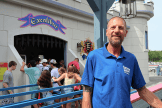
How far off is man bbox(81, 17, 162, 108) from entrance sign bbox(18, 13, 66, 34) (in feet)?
22.5

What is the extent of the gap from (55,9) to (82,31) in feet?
8.73

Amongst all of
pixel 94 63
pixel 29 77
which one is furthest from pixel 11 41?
pixel 94 63

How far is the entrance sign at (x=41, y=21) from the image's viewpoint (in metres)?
7.69

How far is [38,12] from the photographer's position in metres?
8.19

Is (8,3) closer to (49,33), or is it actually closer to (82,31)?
(49,33)

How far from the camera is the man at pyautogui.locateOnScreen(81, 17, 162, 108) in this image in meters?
1.38

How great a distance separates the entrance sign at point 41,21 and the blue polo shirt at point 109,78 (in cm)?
685

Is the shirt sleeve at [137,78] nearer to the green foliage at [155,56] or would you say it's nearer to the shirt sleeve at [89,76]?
the shirt sleeve at [89,76]

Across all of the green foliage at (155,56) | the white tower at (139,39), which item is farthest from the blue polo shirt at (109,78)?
the green foliage at (155,56)

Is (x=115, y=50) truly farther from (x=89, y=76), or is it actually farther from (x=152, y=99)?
(x=152, y=99)

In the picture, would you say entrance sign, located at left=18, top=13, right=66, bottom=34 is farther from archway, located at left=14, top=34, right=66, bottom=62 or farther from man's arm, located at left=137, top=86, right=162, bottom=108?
man's arm, located at left=137, top=86, right=162, bottom=108

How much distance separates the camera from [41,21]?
823 centimetres

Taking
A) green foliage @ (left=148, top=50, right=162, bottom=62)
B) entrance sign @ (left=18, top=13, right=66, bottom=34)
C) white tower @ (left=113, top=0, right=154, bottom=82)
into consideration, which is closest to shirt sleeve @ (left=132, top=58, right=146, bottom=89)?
entrance sign @ (left=18, top=13, right=66, bottom=34)

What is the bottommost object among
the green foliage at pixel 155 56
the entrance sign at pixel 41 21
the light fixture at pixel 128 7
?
the green foliage at pixel 155 56
